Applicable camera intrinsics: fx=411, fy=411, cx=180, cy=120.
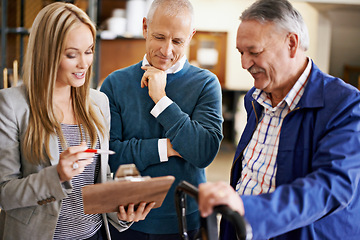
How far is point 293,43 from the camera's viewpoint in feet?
4.83

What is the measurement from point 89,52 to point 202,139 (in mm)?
598

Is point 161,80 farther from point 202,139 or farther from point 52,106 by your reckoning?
point 52,106

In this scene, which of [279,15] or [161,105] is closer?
[279,15]

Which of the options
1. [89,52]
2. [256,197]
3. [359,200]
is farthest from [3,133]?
[359,200]

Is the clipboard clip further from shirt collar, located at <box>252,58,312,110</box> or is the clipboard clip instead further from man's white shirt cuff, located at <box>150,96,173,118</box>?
shirt collar, located at <box>252,58,312,110</box>

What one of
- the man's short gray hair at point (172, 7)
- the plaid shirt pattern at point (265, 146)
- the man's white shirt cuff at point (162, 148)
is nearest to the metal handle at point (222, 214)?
the plaid shirt pattern at point (265, 146)

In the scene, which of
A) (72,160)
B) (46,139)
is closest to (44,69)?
(46,139)

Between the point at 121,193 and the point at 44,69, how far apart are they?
1.93ft

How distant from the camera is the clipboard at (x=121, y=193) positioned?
4.28 ft

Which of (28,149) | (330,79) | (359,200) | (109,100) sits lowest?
(359,200)

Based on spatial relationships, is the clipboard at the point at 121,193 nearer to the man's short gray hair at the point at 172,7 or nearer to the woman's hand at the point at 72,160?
the woman's hand at the point at 72,160

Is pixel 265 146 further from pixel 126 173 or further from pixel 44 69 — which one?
pixel 44 69

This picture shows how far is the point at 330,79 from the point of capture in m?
1.48

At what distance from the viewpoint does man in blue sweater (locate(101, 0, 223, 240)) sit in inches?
70.1
